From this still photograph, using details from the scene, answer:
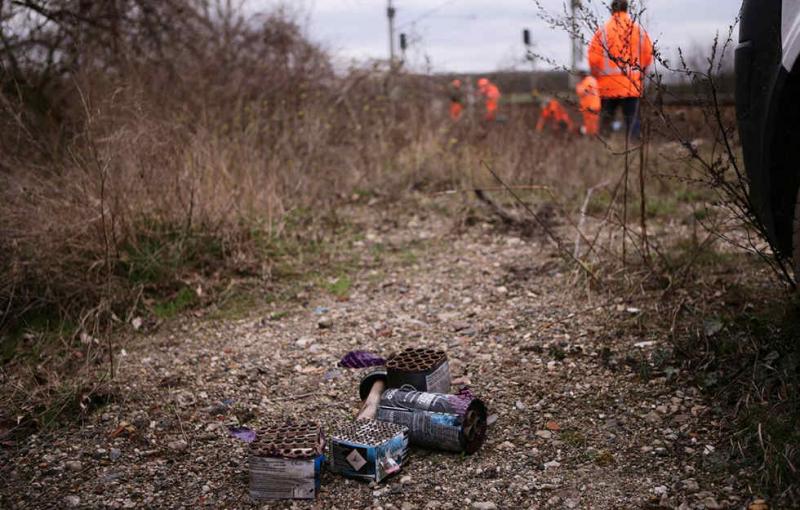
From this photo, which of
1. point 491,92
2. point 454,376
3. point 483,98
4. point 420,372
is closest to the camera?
point 420,372

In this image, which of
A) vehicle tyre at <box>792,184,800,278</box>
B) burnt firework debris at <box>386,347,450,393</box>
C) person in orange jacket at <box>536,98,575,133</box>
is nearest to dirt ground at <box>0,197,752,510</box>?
burnt firework debris at <box>386,347,450,393</box>

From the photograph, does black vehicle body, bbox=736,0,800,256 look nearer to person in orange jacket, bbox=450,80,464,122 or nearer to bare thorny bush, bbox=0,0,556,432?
bare thorny bush, bbox=0,0,556,432

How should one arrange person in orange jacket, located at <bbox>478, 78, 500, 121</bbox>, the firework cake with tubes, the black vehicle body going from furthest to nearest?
person in orange jacket, located at <bbox>478, 78, 500, 121</bbox> → the black vehicle body → the firework cake with tubes

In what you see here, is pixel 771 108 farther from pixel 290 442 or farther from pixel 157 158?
pixel 157 158

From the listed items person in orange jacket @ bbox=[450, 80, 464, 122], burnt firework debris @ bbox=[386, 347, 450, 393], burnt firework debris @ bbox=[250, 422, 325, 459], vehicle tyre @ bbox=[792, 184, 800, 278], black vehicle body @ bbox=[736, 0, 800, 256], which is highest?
person in orange jacket @ bbox=[450, 80, 464, 122]

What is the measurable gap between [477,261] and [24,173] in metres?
3.10

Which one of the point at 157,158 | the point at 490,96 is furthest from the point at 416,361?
the point at 490,96

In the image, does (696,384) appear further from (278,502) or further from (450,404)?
(278,502)

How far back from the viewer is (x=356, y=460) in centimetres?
265

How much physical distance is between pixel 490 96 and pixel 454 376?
23.7 ft

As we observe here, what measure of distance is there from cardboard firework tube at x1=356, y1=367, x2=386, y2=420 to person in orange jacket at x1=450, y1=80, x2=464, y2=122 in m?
6.52

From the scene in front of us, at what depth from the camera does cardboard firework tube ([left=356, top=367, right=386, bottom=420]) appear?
305 cm

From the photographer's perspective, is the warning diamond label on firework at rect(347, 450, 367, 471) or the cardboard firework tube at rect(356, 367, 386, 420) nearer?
the warning diamond label on firework at rect(347, 450, 367, 471)

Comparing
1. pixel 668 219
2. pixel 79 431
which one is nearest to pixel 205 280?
pixel 79 431
